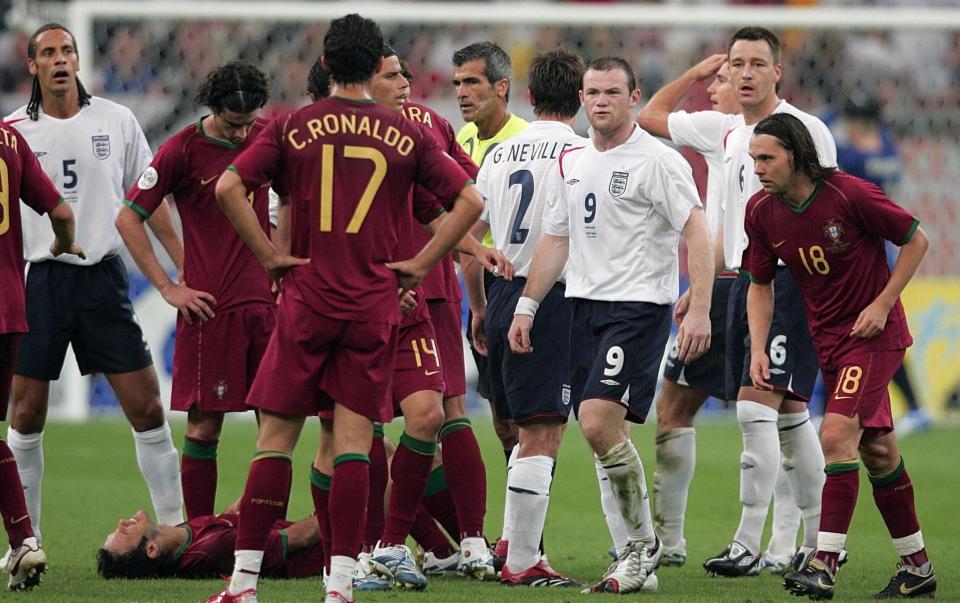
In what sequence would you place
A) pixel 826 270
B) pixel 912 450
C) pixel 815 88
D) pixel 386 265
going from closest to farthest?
pixel 386 265
pixel 826 270
pixel 912 450
pixel 815 88

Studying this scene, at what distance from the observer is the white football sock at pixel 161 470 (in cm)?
773

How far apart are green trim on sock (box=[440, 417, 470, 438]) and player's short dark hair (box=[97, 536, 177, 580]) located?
1327mm

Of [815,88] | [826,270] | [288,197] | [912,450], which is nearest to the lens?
[288,197]

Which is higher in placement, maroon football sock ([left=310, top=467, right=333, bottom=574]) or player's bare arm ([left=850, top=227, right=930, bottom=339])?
player's bare arm ([left=850, top=227, right=930, bottom=339])

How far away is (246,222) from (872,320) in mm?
2602

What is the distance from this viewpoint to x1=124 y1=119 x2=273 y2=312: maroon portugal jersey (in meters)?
7.13

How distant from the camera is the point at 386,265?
5.71 metres

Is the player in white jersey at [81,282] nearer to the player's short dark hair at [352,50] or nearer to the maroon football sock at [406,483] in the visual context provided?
the maroon football sock at [406,483]

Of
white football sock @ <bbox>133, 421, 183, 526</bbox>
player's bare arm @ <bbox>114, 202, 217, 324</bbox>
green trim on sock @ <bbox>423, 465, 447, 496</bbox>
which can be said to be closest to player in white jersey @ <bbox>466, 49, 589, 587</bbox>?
green trim on sock @ <bbox>423, 465, 447, 496</bbox>

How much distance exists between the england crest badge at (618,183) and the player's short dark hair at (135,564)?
8.26 ft

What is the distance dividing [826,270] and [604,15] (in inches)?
341

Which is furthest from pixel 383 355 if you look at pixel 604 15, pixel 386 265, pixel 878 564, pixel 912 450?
pixel 604 15

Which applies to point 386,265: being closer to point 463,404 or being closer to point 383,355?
point 383,355

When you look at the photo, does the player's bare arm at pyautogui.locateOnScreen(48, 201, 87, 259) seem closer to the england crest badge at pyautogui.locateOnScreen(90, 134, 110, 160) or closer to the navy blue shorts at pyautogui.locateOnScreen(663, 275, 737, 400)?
the england crest badge at pyautogui.locateOnScreen(90, 134, 110, 160)
